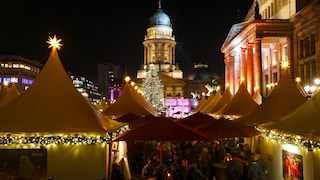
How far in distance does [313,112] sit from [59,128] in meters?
6.55

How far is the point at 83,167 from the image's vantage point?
10.0 metres

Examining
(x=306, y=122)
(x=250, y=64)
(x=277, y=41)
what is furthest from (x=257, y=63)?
(x=306, y=122)

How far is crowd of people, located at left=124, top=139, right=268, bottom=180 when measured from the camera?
10570mm

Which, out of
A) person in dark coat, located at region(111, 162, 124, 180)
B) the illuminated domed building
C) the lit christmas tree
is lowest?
person in dark coat, located at region(111, 162, 124, 180)

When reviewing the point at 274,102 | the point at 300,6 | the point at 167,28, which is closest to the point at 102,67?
the point at 167,28

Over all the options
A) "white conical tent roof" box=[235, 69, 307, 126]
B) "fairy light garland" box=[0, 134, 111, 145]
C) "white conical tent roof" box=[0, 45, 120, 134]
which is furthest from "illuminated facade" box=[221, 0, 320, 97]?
"fairy light garland" box=[0, 134, 111, 145]

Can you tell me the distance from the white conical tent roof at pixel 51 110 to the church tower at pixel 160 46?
291 feet

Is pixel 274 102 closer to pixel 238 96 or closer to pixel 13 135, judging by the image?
pixel 238 96

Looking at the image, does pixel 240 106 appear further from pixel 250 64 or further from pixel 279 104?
pixel 250 64

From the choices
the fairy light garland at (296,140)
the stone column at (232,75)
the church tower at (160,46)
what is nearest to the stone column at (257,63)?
the stone column at (232,75)

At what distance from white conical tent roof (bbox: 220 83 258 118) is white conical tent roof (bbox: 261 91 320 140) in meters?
8.97

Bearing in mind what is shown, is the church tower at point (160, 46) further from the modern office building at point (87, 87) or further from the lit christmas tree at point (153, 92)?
the modern office building at point (87, 87)

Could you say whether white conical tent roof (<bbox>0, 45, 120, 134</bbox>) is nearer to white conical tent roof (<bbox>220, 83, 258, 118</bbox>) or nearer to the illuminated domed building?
white conical tent roof (<bbox>220, 83, 258, 118</bbox>)

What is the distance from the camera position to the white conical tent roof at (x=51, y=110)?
9367 millimetres
